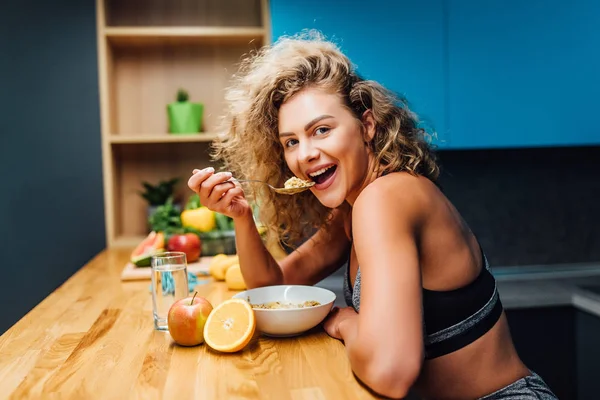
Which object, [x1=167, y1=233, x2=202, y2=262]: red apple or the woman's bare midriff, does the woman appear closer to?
the woman's bare midriff

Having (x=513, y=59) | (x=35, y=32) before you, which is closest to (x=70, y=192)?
(x=35, y=32)

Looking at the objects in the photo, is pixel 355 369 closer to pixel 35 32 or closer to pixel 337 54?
pixel 337 54

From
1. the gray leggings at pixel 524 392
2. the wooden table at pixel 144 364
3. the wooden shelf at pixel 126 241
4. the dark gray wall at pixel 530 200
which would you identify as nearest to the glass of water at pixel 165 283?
the wooden table at pixel 144 364

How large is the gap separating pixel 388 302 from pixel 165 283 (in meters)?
0.63

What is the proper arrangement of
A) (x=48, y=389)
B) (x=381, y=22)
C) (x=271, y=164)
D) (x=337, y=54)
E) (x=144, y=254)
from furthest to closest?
(x=381, y=22) < (x=144, y=254) < (x=271, y=164) < (x=337, y=54) < (x=48, y=389)

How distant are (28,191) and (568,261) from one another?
2.71 metres

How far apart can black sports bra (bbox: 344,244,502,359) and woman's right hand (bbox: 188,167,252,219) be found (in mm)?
554

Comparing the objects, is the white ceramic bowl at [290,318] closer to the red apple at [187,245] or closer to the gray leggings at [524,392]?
the gray leggings at [524,392]

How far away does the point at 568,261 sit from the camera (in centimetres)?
297

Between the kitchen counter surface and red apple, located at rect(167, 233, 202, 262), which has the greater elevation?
red apple, located at rect(167, 233, 202, 262)

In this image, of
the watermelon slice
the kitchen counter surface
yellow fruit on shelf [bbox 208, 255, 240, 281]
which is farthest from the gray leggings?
the watermelon slice

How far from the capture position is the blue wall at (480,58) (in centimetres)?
238

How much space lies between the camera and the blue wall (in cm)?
238

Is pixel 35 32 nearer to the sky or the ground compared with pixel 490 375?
nearer to the sky
